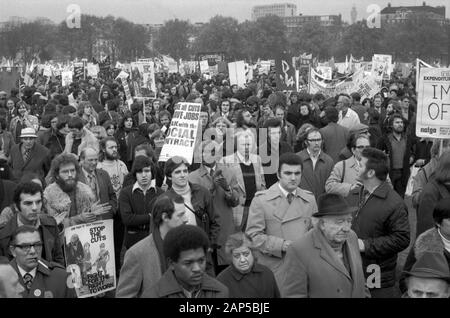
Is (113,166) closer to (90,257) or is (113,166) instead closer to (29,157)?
(29,157)

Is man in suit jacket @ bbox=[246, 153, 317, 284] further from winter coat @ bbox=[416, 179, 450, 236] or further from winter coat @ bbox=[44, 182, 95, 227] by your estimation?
winter coat @ bbox=[44, 182, 95, 227]

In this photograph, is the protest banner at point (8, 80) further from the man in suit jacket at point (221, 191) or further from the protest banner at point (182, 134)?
the man in suit jacket at point (221, 191)

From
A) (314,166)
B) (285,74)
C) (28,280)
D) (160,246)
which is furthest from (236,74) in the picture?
(28,280)

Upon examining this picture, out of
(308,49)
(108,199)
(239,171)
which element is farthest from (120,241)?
(308,49)

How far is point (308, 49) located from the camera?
6275cm

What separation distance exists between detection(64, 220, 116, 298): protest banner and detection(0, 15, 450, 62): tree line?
51.5m

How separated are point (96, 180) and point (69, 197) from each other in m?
0.79

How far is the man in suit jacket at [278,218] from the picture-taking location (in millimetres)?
5105

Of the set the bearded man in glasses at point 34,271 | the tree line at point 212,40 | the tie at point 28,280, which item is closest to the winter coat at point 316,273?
the bearded man in glasses at point 34,271

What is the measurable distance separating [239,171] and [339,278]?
2.95 m

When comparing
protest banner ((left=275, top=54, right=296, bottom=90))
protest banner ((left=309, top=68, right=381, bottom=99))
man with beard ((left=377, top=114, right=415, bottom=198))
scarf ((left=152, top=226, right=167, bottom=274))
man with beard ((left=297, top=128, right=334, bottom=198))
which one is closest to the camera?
scarf ((left=152, top=226, right=167, bottom=274))

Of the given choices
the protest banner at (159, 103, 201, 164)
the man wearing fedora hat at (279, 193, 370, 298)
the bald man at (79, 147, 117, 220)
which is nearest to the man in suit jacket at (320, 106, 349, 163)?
the protest banner at (159, 103, 201, 164)

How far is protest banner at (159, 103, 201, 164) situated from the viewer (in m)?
7.53

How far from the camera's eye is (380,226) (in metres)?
5.04
